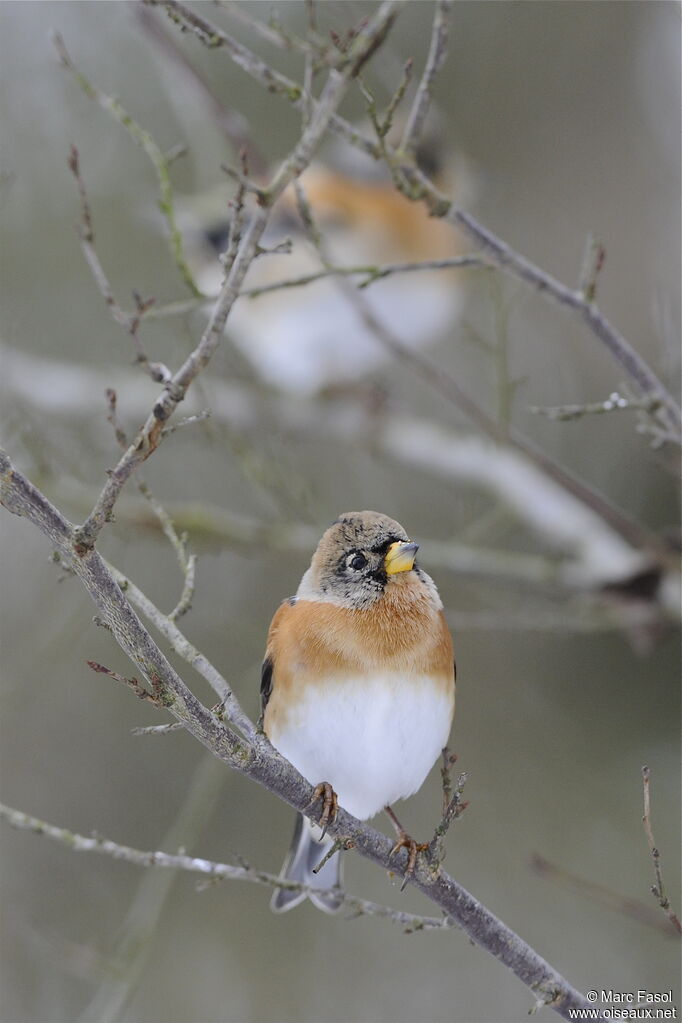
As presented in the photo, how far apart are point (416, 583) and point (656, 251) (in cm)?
342

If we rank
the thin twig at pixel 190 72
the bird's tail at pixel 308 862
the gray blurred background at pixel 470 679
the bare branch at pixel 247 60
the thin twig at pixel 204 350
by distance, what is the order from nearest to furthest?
the thin twig at pixel 204 350 → the bare branch at pixel 247 60 → the thin twig at pixel 190 72 → the bird's tail at pixel 308 862 → the gray blurred background at pixel 470 679

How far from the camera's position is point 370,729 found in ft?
6.69

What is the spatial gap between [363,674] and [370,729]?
0.37ft

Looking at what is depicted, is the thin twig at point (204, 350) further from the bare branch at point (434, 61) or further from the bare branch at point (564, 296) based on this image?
the bare branch at point (564, 296)

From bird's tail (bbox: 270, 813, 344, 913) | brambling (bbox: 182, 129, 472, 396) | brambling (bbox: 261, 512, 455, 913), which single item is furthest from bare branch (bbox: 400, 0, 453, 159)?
brambling (bbox: 182, 129, 472, 396)

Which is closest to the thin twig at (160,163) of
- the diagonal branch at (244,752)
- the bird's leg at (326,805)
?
the diagonal branch at (244,752)

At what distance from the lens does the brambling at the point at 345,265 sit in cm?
514

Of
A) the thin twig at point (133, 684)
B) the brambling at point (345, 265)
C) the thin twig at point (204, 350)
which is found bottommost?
the thin twig at point (133, 684)

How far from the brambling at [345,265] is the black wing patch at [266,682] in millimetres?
2982

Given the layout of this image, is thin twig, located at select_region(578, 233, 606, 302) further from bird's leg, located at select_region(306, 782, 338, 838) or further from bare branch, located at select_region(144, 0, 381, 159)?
bird's leg, located at select_region(306, 782, 338, 838)

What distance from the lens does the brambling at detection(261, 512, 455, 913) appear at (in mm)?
2035

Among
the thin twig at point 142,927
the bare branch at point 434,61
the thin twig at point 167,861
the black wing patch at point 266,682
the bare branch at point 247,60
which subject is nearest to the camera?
the thin twig at point 167,861

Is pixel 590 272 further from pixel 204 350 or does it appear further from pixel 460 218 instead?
pixel 204 350

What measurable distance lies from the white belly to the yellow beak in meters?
0.26
